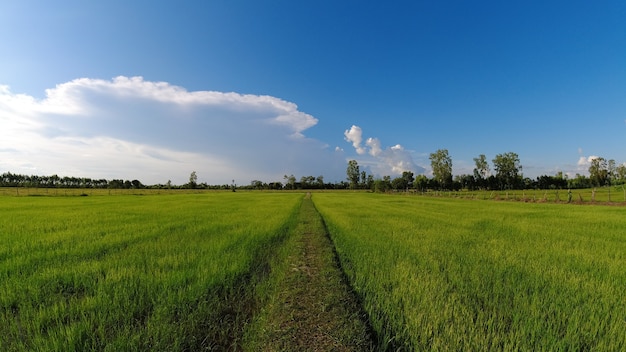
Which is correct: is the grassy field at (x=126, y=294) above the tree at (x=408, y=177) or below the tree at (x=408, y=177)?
below

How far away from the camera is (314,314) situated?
3.74 m

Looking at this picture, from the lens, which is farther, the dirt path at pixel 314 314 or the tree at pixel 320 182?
the tree at pixel 320 182

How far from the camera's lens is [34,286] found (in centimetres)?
431

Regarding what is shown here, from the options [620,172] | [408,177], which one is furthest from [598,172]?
[408,177]

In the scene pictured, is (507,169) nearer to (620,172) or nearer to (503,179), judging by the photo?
(503,179)

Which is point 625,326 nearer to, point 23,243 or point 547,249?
point 547,249

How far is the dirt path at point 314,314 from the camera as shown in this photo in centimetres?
303

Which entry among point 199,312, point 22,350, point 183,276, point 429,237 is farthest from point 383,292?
point 429,237

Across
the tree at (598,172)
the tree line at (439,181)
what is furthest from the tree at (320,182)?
the tree at (598,172)

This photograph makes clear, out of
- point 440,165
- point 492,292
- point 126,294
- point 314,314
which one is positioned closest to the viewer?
point 314,314

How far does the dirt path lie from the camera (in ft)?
9.93

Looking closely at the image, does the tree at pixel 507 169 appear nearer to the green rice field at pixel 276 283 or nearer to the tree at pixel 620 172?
the tree at pixel 620 172

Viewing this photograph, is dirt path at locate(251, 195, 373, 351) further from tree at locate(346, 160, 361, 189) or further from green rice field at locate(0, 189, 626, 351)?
tree at locate(346, 160, 361, 189)

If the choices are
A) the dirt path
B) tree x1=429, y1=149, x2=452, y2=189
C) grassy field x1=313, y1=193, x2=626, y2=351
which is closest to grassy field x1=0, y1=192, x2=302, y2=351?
the dirt path
